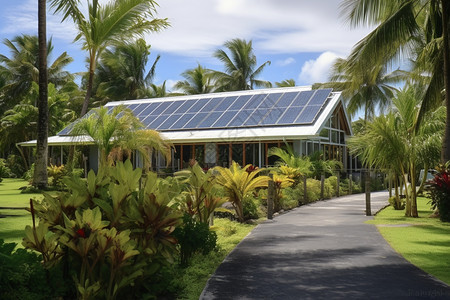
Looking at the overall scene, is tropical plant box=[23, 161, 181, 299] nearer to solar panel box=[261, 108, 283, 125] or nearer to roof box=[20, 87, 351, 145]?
roof box=[20, 87, 351, 145]

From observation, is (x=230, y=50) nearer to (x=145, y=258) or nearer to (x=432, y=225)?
(x=432, y=225)

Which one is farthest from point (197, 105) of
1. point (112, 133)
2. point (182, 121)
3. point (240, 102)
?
point (112, 133)

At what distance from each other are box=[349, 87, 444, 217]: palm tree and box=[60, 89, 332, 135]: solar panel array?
9.95m

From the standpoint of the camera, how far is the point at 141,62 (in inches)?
1812

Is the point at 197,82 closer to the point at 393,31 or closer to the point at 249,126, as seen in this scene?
the point at 249,126

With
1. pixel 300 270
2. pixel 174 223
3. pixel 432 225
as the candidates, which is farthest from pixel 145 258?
pixel 432 225

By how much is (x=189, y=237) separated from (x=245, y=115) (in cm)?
1976

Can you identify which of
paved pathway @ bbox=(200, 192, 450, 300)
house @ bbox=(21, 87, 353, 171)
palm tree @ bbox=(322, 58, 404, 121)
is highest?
palm tree @ bbox=(322, 58, 404, 121)

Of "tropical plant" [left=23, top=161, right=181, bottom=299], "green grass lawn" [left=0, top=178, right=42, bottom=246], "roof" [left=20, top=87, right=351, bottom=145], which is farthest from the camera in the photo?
"roof" [left=20, top=87, right=351, bottom=145]

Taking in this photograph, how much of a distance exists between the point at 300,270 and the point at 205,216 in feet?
7.24

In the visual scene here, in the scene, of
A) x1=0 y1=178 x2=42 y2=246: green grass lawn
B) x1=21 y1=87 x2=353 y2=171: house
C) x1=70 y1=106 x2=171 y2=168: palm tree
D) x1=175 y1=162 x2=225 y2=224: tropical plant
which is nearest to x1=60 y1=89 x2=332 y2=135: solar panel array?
x1=21 y1=87 x2=353 y2=171: house

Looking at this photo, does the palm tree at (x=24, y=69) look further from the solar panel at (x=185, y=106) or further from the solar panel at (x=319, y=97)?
the solar panel at (x=319, y=97)

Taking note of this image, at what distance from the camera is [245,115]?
26.8 metres

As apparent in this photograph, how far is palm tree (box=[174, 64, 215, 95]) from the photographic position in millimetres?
45891
